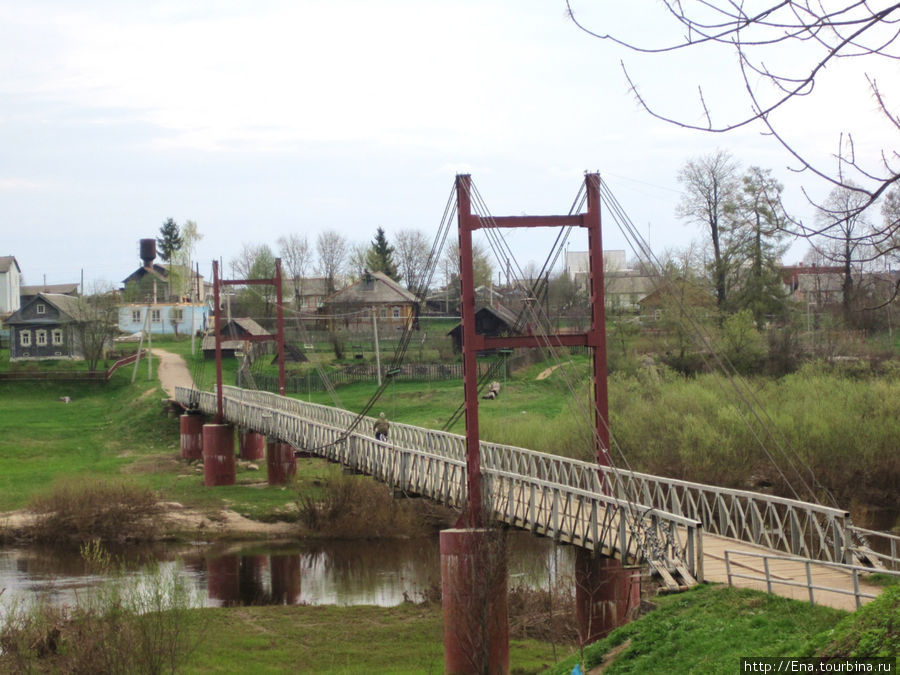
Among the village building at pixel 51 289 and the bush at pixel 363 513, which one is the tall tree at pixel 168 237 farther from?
the bush at pixel 363 513

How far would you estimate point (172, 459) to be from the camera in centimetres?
4956

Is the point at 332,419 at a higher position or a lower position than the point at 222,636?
higher

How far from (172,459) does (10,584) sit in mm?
21988

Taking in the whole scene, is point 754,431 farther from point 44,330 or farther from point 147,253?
point 147,253

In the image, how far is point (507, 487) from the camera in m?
22.4

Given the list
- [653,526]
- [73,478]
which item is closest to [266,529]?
[73,478]

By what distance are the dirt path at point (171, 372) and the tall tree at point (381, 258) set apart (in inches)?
1081

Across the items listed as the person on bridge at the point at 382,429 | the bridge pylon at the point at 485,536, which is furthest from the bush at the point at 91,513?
the bridge pylon at the point at 485,536

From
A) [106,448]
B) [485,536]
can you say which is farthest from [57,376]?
[485,536]

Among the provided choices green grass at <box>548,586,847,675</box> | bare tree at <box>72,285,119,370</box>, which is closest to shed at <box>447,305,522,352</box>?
bare tree at <box>72,285,119,370</box>

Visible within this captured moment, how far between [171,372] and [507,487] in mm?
52564

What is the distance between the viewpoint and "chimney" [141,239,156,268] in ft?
386

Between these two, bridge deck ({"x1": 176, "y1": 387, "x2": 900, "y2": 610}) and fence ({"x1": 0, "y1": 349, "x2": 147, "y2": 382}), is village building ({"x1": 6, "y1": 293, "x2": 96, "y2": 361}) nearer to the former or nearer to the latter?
fence ({"x1": 0, "y1": 349, "x2": 147, "y2": 382})

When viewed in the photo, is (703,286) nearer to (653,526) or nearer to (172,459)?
(172,459)
